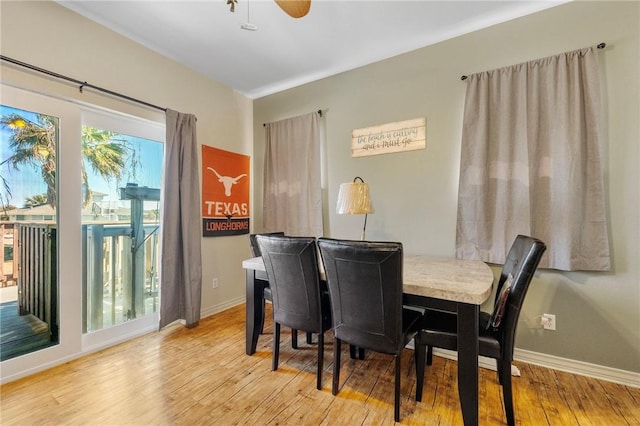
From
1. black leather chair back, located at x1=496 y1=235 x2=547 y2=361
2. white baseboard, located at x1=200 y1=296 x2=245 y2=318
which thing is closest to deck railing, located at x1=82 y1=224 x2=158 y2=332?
white baseboard, located at x1=200 y1=296 x2=245 y2=318

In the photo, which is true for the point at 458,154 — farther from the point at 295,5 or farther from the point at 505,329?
the point at 295,5

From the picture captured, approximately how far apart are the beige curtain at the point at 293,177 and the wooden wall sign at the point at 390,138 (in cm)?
50

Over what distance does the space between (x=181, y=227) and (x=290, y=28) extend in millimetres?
2087

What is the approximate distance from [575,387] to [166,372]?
2777mm

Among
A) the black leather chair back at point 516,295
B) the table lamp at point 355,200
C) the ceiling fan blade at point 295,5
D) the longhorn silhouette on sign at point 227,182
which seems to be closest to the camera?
the black leather chair back at point 516,295

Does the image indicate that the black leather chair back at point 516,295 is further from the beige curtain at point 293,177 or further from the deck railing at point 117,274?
the deck railing at point 117,274

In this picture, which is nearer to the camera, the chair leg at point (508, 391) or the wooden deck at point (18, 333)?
the chair leg at point (508, 391)

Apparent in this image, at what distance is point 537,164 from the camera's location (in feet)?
6.77

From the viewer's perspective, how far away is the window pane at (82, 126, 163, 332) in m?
2.32

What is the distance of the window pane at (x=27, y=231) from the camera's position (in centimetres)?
190

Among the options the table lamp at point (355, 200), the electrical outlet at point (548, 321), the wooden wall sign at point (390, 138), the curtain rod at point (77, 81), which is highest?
the curtain rod at point (77, 81)

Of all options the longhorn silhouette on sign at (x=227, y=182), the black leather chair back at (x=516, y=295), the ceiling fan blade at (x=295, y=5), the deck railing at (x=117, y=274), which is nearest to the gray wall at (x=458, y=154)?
the black leather chair back at (x=516, y=295)

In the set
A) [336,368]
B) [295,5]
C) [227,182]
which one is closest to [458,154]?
[295,5]

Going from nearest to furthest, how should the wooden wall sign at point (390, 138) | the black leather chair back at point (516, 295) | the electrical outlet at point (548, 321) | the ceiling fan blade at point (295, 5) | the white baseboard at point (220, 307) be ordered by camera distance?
the black leather chair back at point (516, 295), the ceiling fan blade at point (295, 5), the electrical outlet at point (548, 321), the wooden wall sign at point (390, 138), the white baseboard at point (220, 307)
